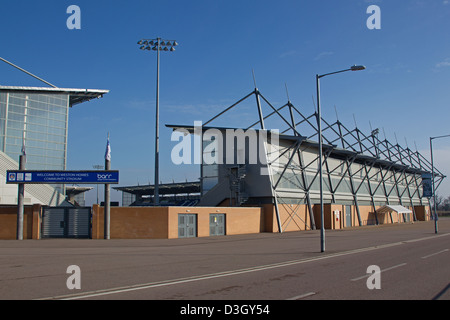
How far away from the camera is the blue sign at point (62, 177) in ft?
94.9

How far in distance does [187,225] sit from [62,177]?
9798 mm

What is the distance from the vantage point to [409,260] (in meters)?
15.8

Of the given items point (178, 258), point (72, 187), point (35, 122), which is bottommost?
point (178, 258)

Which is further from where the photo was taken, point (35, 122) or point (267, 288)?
point (35, 122)

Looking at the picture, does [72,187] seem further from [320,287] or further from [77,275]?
[320,287]

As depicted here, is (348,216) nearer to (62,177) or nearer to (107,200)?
(107,200)

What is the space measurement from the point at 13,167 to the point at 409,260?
38.6 metres

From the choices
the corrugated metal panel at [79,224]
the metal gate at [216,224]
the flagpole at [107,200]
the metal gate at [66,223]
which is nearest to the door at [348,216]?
the metal gate at [216,224]

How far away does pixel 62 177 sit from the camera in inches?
1142

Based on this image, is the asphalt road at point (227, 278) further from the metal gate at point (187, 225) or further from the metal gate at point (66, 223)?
the metal gate at point (187, 225)

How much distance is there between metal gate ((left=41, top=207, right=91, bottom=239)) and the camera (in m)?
29.8

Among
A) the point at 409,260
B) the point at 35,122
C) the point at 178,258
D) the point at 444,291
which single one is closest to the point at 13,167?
the point at 35,122

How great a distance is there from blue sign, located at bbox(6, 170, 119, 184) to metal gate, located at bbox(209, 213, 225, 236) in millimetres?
9245

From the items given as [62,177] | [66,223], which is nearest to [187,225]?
[66,223]
